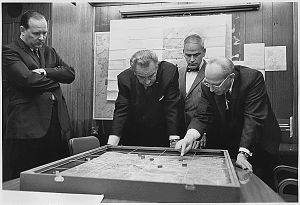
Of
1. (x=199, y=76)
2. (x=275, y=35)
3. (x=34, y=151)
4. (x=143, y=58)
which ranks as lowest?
(x=34, y=151)

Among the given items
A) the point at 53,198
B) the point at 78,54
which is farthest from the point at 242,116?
the point at 53,198

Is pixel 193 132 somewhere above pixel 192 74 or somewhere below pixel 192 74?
below

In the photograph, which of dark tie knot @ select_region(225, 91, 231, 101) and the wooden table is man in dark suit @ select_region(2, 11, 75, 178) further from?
dark tie knot @ select_region(225, 91, 231, 101)

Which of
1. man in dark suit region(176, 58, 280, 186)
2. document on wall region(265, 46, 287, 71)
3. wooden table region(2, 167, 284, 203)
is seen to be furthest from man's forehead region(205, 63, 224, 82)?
wooden table region(2, 167, 284, 203)

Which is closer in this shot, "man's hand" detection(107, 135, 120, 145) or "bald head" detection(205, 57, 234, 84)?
"bald head" detection(205, 57, 234, 84)

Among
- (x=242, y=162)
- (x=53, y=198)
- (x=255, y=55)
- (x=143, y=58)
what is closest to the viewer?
(x=53, y=198)

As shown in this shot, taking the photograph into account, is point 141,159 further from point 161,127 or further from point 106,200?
point 106,200

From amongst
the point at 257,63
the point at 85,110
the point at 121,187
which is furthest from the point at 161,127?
the point at 121,187

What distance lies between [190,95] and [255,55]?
41 centimetres

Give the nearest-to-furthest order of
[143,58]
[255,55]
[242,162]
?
1. [242,162]
2. [255,55]
3. [143,58]

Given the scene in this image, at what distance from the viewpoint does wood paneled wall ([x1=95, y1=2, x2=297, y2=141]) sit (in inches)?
67.3

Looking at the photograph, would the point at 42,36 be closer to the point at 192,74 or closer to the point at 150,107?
the point at 150,107

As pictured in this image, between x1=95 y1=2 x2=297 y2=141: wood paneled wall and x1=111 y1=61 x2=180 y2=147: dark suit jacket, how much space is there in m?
0.41

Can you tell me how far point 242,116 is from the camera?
1876 mm
